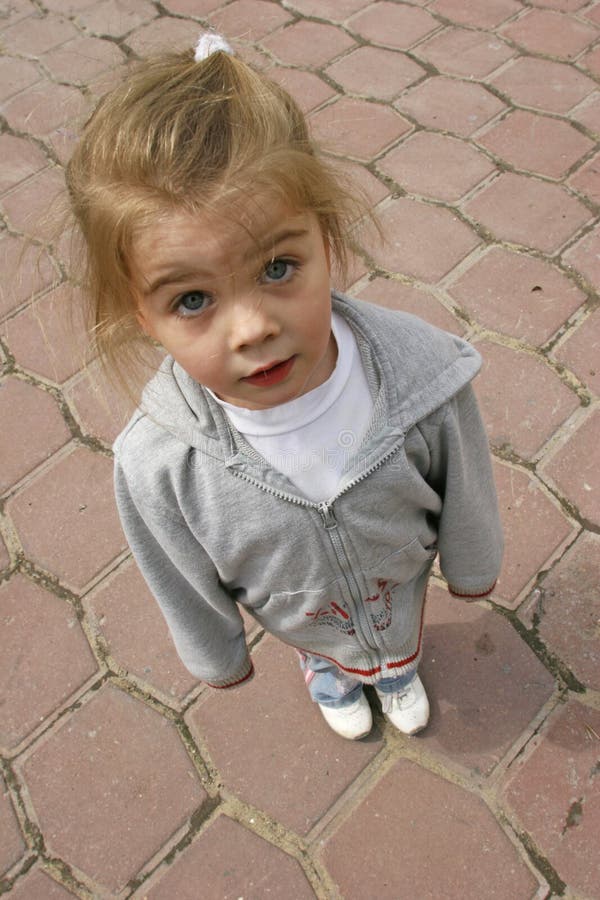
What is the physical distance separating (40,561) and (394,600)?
45.5 inches

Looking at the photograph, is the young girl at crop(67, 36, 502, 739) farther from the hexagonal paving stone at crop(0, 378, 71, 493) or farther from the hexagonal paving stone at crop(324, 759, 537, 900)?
the hexagonal paving stone at crop(0, 378, 71, 493)

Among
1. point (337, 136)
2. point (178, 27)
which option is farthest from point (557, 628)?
point (178, 27)

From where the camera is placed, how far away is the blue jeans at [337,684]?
68.6 inches

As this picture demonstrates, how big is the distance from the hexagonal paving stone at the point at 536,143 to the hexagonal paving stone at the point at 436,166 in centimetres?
9

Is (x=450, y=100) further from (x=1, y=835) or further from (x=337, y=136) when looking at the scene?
(x=1, y=835)

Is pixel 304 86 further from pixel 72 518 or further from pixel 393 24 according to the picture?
pixel 72 518

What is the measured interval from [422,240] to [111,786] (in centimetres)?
190

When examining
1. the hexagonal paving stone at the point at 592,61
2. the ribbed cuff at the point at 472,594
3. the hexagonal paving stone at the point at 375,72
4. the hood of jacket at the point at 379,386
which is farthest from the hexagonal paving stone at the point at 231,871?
the hexagonal paving stone at the point at 592,61

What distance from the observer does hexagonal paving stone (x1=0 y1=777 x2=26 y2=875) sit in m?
1.76

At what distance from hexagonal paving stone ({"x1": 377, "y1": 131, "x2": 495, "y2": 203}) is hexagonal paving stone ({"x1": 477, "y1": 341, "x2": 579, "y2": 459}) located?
77 centimetres

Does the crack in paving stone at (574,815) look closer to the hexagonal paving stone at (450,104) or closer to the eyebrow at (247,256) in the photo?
the eyebrow at (247,256)

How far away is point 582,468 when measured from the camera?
210cm

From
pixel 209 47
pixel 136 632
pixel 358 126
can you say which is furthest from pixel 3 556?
pixel 358 126

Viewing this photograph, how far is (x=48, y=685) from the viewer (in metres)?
1.98
